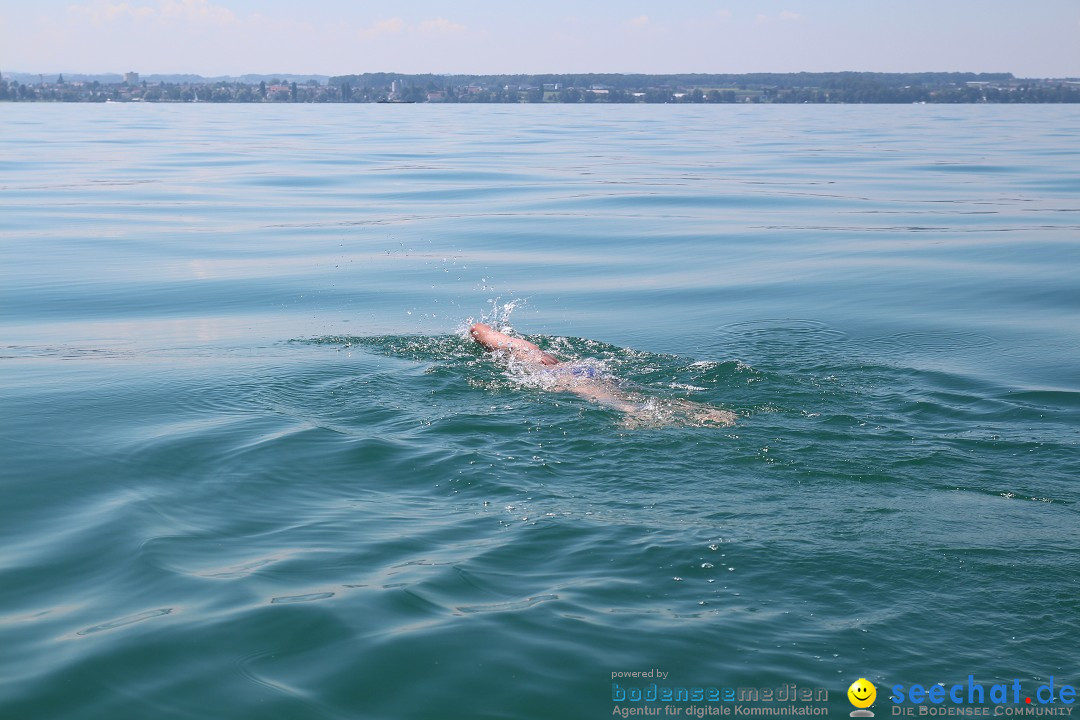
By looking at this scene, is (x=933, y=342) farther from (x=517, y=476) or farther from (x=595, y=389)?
(x=517, y=476)

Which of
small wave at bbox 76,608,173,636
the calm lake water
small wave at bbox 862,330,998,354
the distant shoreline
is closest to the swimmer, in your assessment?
the calm lake water

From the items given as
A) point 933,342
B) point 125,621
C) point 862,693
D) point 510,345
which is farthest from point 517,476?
point 933,342

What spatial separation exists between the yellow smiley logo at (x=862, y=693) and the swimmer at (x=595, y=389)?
4.45 metres

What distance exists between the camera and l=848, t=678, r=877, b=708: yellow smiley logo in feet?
17.0

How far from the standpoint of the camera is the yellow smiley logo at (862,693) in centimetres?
517

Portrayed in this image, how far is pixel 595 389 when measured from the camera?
1079 centimetres

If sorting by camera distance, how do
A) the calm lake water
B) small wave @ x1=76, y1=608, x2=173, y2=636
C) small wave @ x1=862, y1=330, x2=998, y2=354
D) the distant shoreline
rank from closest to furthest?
the calm lake water → small wave @ x1=76, y1=608, x2=173, y2=636 → small wave @ x1=862, y1=330, x2=998, y2=354 → the distant shoreline

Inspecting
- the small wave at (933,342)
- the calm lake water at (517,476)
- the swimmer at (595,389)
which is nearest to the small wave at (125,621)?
the calm lake water at (517,476)

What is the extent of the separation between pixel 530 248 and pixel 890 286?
7.60 m

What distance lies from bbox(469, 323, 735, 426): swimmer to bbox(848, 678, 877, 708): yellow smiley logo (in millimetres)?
4446

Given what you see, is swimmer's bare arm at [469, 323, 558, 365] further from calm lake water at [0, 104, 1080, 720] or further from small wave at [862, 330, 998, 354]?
small wave at [862, 330, 998, 354]

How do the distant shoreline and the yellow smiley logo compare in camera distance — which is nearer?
the yellow smiley logo

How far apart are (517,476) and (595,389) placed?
2.52 m

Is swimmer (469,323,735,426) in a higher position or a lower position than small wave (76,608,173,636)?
higher
